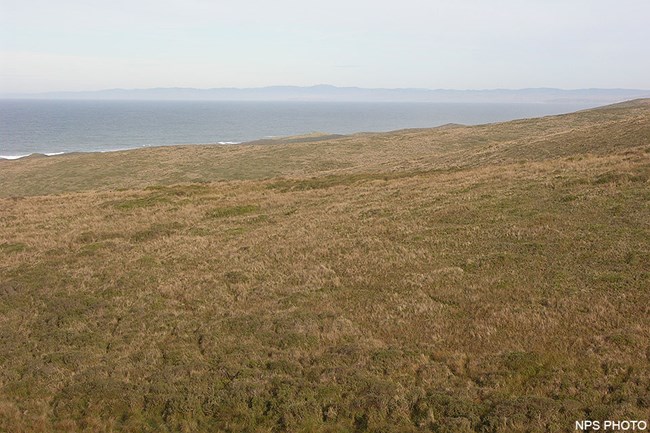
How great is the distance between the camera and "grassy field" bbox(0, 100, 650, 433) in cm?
1145

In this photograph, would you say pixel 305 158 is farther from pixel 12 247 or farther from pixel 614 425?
pixel 614 425

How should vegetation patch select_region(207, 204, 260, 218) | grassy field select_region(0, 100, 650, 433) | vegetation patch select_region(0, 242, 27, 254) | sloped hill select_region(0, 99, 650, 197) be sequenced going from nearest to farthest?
grassy field select_region(0, 100, 650, 433) → vegetation patch select_region(0, 242, 27, 254) → vegetation patch select_region(207, 204, 260, 218) → sloped hill select_region(0, 99, 650, 197)

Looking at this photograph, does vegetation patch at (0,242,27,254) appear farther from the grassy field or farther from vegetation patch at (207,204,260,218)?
vegetation patch at (207,204,260,218)

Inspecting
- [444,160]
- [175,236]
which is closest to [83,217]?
[175,236]

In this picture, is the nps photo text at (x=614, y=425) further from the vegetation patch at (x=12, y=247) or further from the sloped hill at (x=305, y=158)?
the sloped hill at (x=305, y=158)

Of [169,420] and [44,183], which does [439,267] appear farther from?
[44,183]

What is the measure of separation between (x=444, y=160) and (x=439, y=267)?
44.6 m

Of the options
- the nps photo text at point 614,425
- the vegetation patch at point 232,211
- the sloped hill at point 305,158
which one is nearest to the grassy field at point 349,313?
the nps photo text at point 614,425

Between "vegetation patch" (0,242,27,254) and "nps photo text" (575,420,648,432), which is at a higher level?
"nps photo text" (575,420,648,432)

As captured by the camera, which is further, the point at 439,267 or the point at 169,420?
the point at 439,267

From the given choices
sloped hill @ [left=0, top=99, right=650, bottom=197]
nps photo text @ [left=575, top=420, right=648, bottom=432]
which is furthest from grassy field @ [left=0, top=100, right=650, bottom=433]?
sloped hill @ [left=0, top=99, right=650, bottom=197]

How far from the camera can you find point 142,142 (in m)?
167

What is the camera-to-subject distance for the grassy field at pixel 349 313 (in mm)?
11453

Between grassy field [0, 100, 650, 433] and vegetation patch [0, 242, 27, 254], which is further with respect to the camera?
vegetation patch [0, 242, 27, 254]
